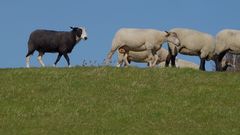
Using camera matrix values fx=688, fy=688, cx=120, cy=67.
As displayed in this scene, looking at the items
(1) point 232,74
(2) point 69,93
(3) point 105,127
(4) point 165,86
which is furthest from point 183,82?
(3) point 105,127

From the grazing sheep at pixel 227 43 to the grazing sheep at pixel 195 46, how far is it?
478 millimetres

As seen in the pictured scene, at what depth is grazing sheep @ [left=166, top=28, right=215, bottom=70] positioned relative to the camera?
3216 cm

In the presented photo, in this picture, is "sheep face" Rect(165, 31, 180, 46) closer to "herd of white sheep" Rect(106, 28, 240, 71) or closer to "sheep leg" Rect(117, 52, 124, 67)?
"herd of white sheep" Rect(106, 28, 240, 71)

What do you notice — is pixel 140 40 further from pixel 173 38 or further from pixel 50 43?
pixel 50 43

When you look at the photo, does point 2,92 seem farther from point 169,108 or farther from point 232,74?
point 232,74

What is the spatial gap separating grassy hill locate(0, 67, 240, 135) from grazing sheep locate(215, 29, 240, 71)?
6.89 metres

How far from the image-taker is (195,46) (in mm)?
32062

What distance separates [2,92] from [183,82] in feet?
20.7

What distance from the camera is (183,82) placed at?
79.4 ft

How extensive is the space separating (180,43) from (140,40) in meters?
1.97

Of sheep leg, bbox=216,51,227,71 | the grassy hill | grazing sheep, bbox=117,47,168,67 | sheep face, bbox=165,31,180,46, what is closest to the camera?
the grassy hill

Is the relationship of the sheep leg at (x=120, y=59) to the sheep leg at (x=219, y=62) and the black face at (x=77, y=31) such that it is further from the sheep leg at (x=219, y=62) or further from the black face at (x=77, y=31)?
the sheep leg at (x=219, y=62)

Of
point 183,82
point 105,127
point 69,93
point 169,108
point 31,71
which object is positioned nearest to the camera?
point 105,127

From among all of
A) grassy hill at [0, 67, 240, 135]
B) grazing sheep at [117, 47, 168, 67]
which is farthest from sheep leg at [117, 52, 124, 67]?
grassy hill at [0, 67, 240, 135]
